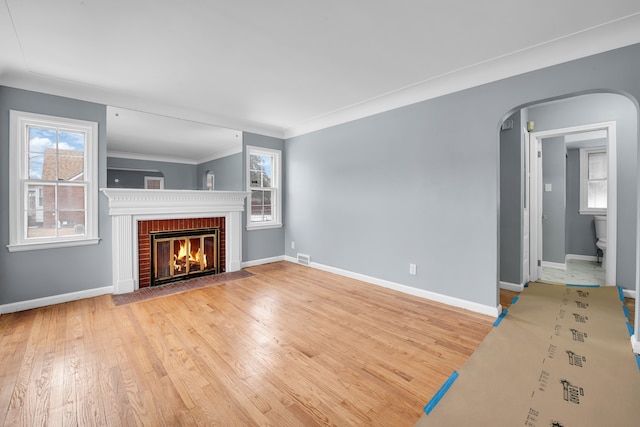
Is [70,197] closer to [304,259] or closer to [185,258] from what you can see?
[185,258]

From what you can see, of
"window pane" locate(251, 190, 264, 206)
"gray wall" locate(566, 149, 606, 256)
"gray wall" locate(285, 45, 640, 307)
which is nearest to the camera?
"gray wall" locate(285, 45, 640, 307)

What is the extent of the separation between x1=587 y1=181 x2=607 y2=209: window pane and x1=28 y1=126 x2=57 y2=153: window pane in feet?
30.6

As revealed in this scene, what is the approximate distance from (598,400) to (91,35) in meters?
4.54

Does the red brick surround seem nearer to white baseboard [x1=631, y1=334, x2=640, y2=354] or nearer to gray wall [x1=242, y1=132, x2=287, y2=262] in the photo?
gray wall [x1=242, y1=132, x2=287, y2=262]

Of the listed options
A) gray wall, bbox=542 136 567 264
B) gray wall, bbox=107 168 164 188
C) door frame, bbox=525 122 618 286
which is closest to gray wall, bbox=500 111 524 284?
door frame, bbox=525 122 618 286

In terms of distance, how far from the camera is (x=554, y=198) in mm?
4883

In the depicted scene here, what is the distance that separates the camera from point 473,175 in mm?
3002

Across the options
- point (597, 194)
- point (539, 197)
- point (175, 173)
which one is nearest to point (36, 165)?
point (175, 173)

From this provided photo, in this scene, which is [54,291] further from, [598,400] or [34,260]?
[598,400]

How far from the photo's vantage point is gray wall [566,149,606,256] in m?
5.64

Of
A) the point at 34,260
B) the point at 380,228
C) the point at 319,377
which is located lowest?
the point at 319,377

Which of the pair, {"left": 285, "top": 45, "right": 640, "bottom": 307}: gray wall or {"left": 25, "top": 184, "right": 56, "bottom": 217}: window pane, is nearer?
{"left": 285, "top": 45, "right": 640, "bottom": 307}: gray wall

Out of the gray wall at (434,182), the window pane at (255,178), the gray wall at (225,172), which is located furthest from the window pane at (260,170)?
the gray wall at (434,182)

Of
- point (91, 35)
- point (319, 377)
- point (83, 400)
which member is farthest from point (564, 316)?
point (91, 35)
